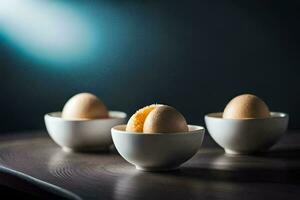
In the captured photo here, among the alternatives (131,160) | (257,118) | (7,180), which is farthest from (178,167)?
(7,180)

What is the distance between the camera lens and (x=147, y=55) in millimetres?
2021

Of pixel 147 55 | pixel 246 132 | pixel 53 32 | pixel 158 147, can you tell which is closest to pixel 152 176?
pixel 158 147

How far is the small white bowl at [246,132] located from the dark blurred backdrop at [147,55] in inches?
17.4

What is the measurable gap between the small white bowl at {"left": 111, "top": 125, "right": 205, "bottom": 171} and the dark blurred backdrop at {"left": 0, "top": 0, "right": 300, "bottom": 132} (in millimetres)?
678

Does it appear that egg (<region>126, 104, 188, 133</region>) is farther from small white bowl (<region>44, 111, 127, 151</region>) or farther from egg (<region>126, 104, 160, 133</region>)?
small white bowl (<region>44, 111, 127, 151</region>)

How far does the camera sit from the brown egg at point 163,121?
1.26 m

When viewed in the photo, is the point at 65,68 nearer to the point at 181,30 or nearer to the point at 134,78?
the point at 134,78

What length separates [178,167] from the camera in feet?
4.37

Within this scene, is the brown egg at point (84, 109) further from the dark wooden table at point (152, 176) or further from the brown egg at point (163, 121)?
the brown egg at point (163, 121)

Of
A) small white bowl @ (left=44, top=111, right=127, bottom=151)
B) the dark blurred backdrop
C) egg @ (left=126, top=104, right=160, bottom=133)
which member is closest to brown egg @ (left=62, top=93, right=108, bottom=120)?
small white bowl @ (left=44, top=111, right=127, bottom=151)

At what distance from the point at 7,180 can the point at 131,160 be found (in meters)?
0.29

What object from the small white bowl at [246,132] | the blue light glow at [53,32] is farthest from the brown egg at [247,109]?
the blue light glow at [53,32]

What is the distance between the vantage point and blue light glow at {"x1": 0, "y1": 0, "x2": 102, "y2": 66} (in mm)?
2064

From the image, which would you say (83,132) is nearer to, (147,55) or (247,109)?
(247,109)
